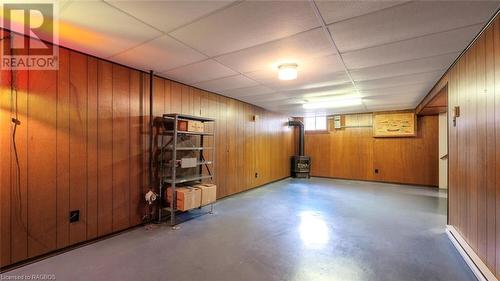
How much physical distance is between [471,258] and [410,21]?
2373mm

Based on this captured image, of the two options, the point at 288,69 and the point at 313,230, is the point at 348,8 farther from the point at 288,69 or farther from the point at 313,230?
the point at 313,230

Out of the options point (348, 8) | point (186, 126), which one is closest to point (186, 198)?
point (186, 126)

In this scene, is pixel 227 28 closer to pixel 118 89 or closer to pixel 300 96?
pixel 118 89

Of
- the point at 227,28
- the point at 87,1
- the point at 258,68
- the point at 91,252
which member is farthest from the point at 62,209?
the point at 258,68

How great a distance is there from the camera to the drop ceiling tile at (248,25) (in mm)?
1743

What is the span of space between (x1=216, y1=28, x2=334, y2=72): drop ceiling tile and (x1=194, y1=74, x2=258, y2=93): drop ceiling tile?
474 millimetres

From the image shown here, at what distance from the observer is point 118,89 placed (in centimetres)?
300

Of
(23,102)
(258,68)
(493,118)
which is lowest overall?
(493,118)

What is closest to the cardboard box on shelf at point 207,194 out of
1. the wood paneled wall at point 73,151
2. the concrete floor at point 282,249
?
the concrete floor at point 282,249

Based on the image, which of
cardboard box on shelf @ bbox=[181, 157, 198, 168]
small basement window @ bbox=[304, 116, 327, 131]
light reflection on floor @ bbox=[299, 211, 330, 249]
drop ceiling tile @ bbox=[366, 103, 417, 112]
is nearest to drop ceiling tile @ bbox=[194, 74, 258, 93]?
cardboard box on shelf @ bbox=[181, 157, 198, 168]

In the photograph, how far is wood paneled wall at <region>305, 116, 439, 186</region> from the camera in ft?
20.8

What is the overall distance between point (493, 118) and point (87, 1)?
340 centimetres

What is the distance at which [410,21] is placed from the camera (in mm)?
1914

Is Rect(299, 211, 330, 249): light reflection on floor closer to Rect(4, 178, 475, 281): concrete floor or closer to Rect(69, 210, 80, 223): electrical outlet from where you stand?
Result: Rect(4, 178, 475, 281): concrete floor
